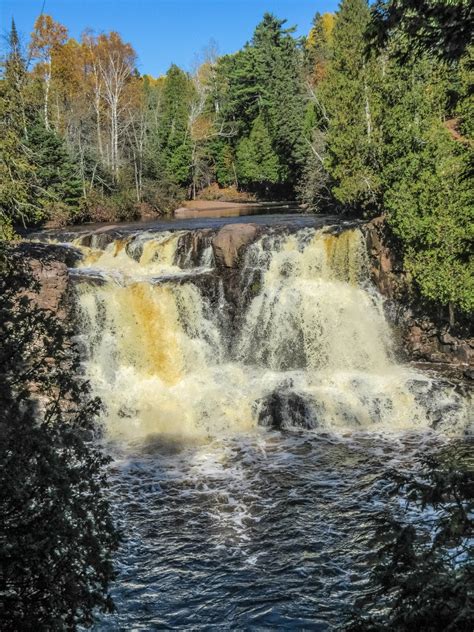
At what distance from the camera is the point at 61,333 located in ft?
15.6

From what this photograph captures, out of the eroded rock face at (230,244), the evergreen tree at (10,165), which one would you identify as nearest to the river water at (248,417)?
the eroded rock face at (230,244)

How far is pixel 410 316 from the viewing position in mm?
16797

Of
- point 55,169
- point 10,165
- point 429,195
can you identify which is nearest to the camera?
point 429,195

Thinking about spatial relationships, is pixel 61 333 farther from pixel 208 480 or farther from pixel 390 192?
pixel 390 192

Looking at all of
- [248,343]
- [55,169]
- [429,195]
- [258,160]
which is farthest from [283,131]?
[248,343]

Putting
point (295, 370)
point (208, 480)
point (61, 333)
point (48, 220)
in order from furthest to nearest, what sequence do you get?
point (48, 220)
point (295, 370)
point (208, 480)
point (61, 333)

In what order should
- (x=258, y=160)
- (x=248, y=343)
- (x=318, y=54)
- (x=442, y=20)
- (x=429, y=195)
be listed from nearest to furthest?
(x=442, y=20), (x=429, y=195), (x=248, y=343), (x=258, y=160), (x=318, y=54)

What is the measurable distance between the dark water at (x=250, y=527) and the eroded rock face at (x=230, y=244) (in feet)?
19.5

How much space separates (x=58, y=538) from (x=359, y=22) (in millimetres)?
26148

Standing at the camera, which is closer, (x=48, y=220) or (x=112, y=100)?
(x=48, y=220)

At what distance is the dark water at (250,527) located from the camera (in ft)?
25.2

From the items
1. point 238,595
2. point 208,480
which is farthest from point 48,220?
point 238,595

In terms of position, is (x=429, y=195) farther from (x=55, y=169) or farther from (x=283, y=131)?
(x=283, y=131)

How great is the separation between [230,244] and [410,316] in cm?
559
